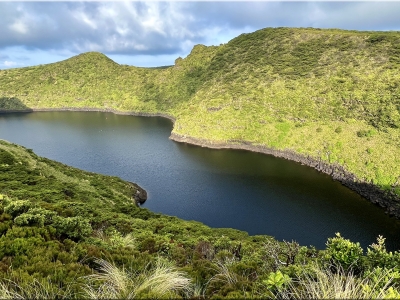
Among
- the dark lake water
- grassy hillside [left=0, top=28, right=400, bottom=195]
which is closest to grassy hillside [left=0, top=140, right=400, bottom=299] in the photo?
the dark lake water

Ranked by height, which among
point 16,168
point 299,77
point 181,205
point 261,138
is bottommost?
point 181,205

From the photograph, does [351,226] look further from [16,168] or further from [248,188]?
[16,168]

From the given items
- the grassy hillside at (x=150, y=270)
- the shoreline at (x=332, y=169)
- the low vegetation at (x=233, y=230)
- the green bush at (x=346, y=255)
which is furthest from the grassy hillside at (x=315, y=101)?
the grassy hillside at (x=150, y=270)

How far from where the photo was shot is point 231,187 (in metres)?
64.5

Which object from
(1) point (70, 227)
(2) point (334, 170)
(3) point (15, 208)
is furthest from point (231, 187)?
(3) point (15, 208)

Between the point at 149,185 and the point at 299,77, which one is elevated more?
the point at 299,77

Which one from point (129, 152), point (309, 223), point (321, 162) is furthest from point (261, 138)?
point (309, 223)

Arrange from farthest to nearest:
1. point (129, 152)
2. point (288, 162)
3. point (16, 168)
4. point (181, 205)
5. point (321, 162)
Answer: point (129, 152) < point (288, 162) < point (321, 162) < point (181, 205) < point (16, 168)

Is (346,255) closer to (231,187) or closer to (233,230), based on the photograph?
(233,230)

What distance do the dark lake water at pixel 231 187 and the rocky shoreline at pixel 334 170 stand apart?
206cm

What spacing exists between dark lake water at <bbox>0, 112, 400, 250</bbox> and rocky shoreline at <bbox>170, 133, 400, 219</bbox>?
6.77 feet

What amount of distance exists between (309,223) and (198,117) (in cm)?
7446

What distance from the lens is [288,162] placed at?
276 feet

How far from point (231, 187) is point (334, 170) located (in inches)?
1129
